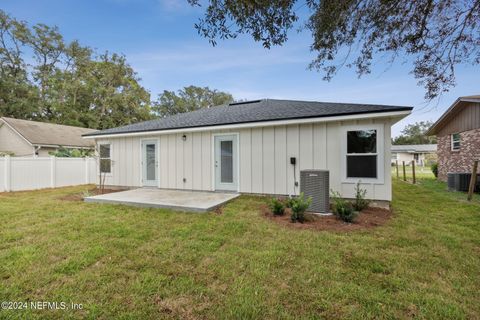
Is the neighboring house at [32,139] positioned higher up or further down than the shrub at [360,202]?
higher up

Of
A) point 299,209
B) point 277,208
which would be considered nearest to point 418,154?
point 277,208

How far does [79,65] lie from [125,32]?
63.1 ft

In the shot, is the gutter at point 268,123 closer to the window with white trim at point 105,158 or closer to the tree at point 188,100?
the window with white trim at point 105,158

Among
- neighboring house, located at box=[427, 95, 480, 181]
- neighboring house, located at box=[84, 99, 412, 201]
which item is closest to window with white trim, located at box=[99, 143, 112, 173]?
neighboring house, located at box=[84, 99, 412, 201]

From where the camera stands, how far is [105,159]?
30.5 feet

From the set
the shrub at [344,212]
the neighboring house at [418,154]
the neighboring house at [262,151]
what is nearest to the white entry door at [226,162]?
the neighboring house at [262,151]

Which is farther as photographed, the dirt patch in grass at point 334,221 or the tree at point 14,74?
the tree at point 14,74

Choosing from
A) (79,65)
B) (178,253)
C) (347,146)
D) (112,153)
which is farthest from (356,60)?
(79,65)

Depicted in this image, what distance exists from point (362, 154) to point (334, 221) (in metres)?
2.23

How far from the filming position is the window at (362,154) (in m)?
5.56

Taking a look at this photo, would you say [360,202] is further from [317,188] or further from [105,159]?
[105,159]

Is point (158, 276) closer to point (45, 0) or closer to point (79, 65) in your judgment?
point (45, 0)

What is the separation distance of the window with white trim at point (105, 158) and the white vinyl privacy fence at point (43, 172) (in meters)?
2.54

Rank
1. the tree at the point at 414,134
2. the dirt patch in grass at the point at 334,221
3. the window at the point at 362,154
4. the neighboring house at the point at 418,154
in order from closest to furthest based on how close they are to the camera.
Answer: the dirt patch in grass at the point at 334,221 → the window at the point at 362,154 → the neighboring house at the point at 418,154 → the tree at the point at 414,134
